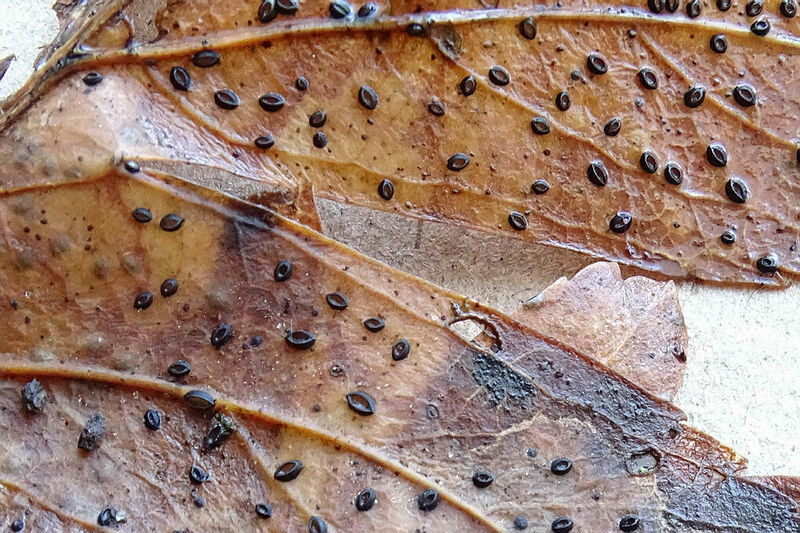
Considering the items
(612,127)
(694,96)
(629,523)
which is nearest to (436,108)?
Answer: (612,127)

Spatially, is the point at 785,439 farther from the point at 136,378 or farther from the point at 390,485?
the point at 136,378

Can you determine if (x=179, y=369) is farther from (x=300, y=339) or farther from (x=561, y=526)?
(x=561, y=526)

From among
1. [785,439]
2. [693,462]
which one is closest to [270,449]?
[693,462]

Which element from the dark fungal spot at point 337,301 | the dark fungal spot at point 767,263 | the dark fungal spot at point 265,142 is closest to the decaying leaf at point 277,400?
the dark fungal spot at point 337,301

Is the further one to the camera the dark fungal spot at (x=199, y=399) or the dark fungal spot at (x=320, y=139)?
the dark fungal spot at (x=320, y=139)

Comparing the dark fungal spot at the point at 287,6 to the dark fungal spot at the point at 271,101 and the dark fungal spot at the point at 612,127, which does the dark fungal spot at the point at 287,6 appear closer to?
the dark fungal spot at the point at 271,101

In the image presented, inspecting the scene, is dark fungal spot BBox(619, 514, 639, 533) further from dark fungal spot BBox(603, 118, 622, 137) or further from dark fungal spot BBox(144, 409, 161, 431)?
dark fungal spot BBox(144, 409, 161, 431)
